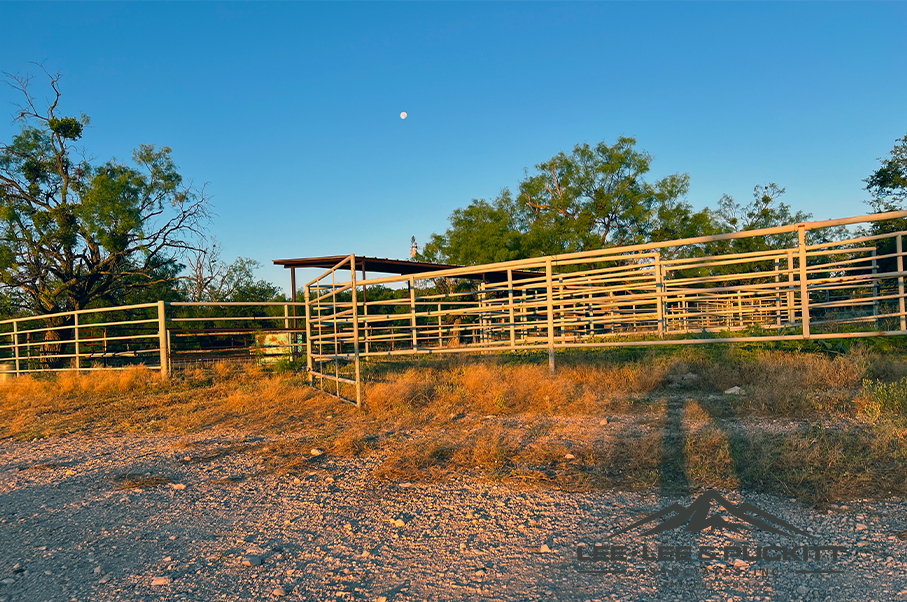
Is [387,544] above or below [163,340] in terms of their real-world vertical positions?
below

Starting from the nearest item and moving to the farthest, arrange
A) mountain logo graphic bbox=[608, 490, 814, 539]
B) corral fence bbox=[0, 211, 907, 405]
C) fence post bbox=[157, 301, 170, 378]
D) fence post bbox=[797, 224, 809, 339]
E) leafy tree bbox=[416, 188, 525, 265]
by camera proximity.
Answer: mountain logo graphic bbox=[608, 490, 814, 539], fence post bbox=[797, 224, 809, 339], corral fence bbox=[0, 211, 907, 405], fence post bbox=[157, 301, 170, 378], leafy tree bbox=[416, 188, 525, 265]

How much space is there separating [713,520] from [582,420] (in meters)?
2.56

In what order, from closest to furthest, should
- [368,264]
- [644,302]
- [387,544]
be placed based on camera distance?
[387,544], [644,302], [368,264]

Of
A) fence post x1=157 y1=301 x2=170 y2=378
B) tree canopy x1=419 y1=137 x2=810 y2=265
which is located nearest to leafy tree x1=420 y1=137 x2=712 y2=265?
tree canopy x1=419 y1=137 x2=810 y2=265

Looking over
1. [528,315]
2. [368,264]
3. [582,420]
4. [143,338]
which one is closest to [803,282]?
[582,420]

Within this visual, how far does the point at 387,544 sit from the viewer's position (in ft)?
9.27

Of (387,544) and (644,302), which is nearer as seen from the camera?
(387,544)

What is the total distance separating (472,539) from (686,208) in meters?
33.9

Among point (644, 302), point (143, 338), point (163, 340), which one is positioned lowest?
point (143, 338)

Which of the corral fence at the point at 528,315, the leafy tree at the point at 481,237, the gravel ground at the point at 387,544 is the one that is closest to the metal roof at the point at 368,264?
the corral fence at the point at 528,315

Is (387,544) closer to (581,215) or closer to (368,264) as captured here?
(368,264)

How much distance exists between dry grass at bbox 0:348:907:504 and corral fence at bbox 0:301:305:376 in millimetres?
2365

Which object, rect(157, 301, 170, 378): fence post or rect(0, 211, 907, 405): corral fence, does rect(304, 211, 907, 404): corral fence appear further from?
rect(157, 301, 170, 378): fence post

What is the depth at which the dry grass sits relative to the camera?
3.63m
